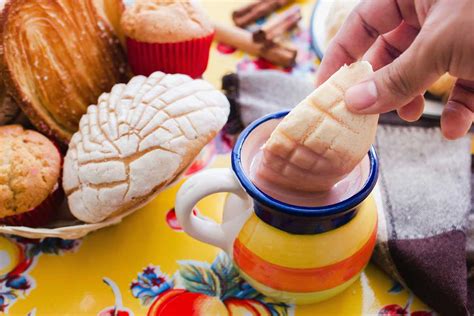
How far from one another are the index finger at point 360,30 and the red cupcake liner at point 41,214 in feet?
1.42

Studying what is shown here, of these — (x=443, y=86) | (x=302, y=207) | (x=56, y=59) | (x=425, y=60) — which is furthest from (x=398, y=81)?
(x=56, y=59)

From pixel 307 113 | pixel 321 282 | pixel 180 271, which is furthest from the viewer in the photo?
pixel 180 271

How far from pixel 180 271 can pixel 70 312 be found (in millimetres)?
165

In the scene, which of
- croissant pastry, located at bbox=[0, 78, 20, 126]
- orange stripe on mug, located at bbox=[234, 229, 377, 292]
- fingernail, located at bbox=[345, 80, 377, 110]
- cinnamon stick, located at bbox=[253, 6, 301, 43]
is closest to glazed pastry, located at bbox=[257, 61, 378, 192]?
fingernail, located at bbox=[345, 80, 377, 110]

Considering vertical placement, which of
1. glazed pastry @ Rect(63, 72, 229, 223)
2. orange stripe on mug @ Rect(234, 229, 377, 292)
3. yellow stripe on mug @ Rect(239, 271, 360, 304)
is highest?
glazed pastry @ Rect(63, 72, 229, 223)

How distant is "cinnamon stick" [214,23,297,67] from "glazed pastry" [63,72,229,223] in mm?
392

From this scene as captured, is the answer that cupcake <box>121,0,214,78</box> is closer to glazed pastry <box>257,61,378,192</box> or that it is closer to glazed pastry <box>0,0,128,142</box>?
glazed pastry <box>0,0,128,142</box>

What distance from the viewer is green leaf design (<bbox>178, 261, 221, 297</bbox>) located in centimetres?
76

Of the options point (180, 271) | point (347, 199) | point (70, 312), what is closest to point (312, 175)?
point (347, 199)

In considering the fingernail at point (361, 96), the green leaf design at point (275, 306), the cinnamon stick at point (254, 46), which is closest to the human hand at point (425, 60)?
the fingernail at point (361, 96)

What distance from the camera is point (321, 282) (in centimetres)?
68

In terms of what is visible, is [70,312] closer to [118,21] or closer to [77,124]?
[77,124]

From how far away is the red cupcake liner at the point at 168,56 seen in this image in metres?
0.89

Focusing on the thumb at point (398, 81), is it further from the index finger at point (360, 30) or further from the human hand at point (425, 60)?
the index finger at point (360, 30)
